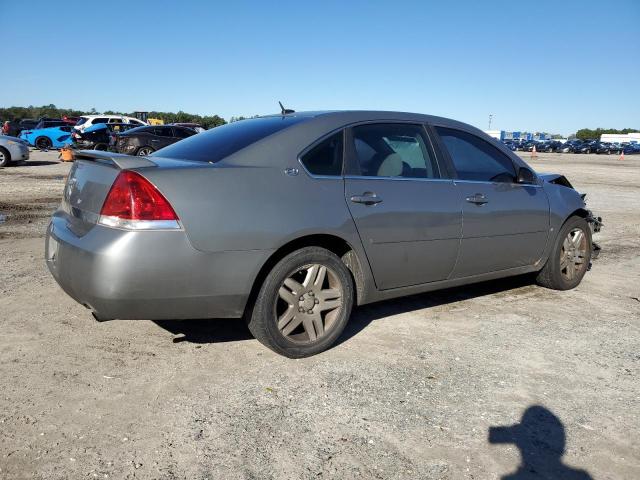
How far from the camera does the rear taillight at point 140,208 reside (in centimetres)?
302

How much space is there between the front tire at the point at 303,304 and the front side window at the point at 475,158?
4.74 ft

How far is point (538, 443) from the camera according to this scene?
2736mm

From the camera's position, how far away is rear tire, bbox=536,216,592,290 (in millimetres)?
5246

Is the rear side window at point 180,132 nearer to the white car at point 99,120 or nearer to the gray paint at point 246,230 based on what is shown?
the white car at point 99,120

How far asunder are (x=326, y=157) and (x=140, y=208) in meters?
1.29

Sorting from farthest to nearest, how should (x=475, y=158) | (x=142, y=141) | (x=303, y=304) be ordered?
(x=142, y=141) → (x=475, y=158) → (x=303, y=304)

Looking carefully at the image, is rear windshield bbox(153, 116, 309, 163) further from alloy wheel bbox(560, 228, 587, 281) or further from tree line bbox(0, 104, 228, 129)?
tree line bbox(0, 104, 228, 129)

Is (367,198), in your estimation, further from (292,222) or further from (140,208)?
(140,208)

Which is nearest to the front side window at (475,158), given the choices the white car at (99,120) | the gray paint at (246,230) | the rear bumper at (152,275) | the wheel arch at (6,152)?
the gray paint at (246,230)

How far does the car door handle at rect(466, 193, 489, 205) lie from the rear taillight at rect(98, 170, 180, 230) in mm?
2349

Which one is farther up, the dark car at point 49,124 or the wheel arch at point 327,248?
the dark car at point 49,124

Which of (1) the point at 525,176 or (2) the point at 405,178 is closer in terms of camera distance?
(2) the point at 405,178

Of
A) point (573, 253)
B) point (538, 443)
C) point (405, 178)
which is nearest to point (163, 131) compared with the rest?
point (573, 253)

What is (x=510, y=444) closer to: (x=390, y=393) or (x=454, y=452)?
(x=454, y=452)
